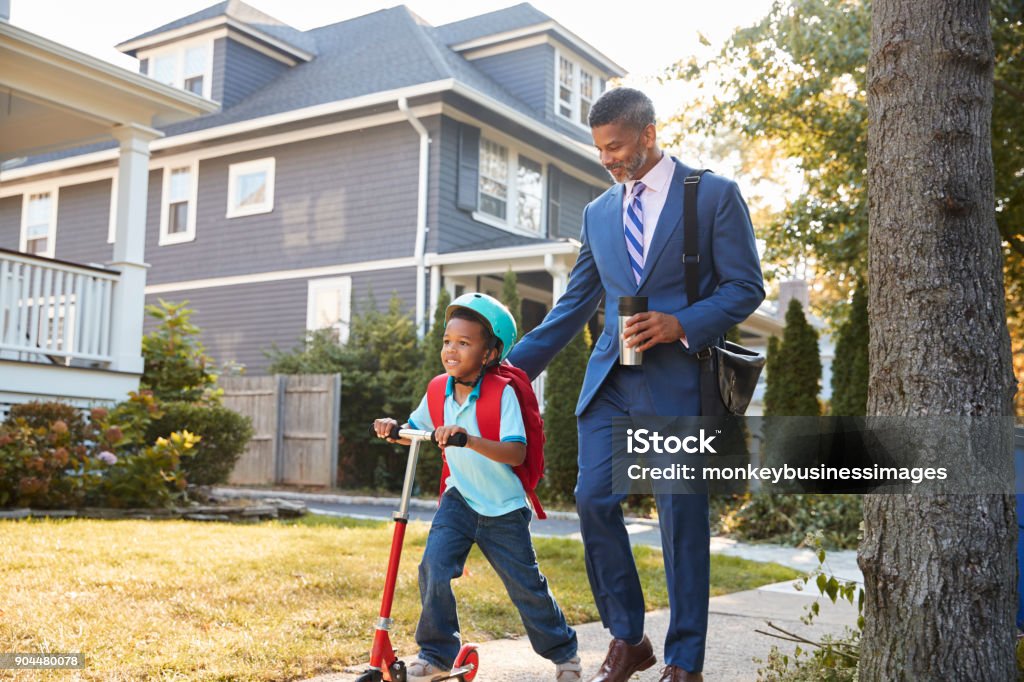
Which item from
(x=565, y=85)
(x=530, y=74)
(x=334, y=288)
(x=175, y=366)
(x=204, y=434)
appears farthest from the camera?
(x=565, y=85)

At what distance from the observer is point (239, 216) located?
2038cm

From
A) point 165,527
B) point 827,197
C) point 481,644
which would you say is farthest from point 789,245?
point 481,644

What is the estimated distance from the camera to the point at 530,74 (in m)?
21.6

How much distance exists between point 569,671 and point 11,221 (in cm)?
2342

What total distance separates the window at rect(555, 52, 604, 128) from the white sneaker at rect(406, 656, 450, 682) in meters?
19.4

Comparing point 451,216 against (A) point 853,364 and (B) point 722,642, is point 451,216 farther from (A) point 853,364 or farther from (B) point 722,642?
(B) point 722,642

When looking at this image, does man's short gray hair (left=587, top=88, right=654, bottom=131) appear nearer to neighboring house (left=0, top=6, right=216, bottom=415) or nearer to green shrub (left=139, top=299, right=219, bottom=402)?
neighboring house (left=0, top=6, right=216, bottom=415)

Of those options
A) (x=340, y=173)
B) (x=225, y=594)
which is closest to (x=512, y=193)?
(x=340, y=173)

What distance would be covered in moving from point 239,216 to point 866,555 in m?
18.8

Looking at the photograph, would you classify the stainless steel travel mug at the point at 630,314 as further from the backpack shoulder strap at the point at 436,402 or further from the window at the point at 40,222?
the window at the point at 40,222

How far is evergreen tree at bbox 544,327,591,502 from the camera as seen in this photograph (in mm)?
13922

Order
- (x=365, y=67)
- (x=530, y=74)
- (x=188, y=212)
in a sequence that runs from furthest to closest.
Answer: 1. (x=530, y=74)
2. (x=188, y=212)
3. (x=365, y=67)

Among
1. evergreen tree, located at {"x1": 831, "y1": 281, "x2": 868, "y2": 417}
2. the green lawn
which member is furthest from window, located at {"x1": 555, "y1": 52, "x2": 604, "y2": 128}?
the green lawn

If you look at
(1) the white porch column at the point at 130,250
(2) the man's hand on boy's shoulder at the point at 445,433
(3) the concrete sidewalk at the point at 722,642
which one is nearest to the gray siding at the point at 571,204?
(1) the white porch column at the point at 130,250
